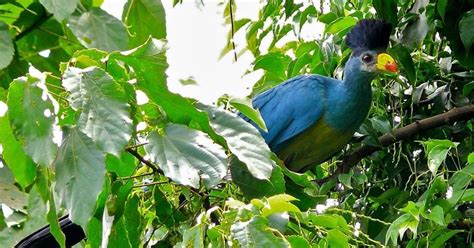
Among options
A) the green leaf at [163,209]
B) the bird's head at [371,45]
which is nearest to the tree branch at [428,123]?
the bird's head at [371,45]

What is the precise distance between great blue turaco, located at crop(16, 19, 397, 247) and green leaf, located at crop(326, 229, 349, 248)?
1.59 meters

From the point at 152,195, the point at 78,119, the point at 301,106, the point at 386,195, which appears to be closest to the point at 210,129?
the point at 78,119

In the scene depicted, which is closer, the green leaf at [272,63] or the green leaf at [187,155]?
the green leaf at [187,155]

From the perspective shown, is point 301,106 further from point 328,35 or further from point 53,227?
point 53,227

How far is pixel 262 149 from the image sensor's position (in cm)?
124

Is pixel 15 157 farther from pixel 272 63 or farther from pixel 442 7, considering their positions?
pixel 272 63

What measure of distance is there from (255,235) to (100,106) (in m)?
0.25

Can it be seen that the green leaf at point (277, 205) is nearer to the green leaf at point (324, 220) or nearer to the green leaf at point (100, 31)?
the green leaf at point (324, 220)

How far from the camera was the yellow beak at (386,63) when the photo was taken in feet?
8.61

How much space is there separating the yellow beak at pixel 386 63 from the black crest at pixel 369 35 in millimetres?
50

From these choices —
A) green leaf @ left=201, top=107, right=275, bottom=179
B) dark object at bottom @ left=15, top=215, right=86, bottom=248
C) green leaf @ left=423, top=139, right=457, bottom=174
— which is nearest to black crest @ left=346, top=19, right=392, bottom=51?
green leaf @ left=423, top=139, right=457, bottom=174

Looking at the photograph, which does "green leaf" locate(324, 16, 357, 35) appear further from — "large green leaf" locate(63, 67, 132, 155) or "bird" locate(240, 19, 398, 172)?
"large green leaf" locate(63, 67, 132, 155)

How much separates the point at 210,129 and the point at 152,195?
44 centimetres

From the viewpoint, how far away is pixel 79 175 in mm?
1025
